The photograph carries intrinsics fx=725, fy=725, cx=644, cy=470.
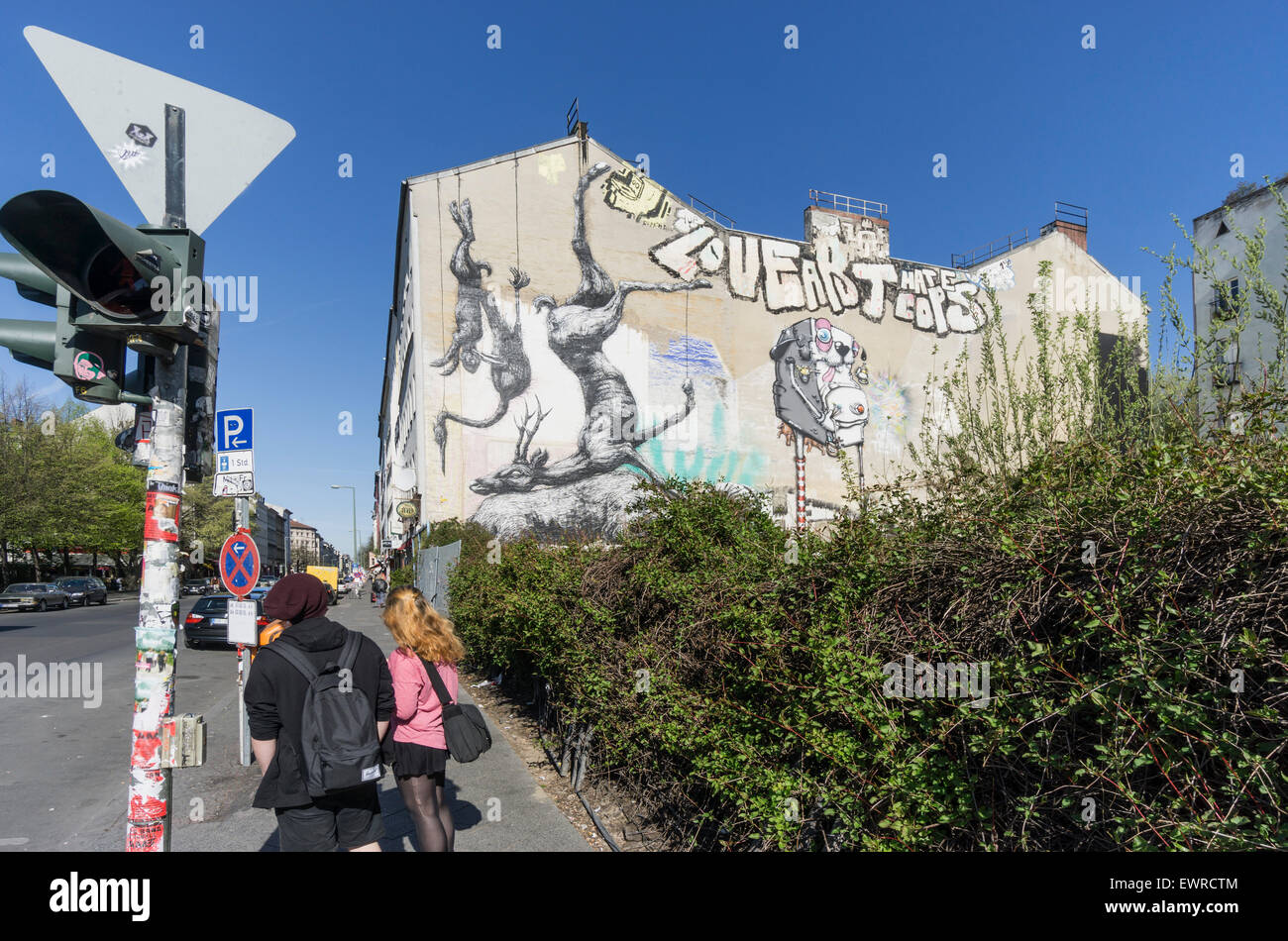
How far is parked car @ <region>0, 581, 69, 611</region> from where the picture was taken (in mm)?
30625

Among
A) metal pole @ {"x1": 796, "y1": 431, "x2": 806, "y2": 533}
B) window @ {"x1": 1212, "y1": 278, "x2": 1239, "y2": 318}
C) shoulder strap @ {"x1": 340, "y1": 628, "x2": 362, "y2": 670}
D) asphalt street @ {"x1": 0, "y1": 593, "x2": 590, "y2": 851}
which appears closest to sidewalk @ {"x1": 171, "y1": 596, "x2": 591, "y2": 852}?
asphalt street @ {"x1": 0, "y1": 593, "x2": 590, "y2": 851}

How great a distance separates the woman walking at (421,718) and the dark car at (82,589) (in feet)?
126

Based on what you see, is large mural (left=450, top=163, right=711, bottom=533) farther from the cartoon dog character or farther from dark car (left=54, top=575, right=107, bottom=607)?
dark car (left=54, top=575, right=107, bottom=607)

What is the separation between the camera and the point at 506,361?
2700 centimetres

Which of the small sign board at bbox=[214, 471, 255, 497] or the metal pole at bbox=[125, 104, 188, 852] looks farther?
the small sign board at bbox=[214, 471, 255, 497]

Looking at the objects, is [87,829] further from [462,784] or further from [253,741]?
[253,741]

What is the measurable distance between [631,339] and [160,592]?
2632 centimetres

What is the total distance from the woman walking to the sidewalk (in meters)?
0.87

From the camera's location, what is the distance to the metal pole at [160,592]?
3.12 metres

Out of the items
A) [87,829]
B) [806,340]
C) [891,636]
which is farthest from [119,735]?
[806,340]

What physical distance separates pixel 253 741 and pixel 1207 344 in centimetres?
501

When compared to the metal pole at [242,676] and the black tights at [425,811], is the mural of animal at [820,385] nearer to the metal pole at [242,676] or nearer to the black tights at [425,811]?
the metal pole at [242,676]

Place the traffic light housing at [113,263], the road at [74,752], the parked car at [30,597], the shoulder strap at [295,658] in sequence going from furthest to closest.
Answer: the parked car at [30,597] → the road at [74,752] → the shoulder strap at [295,658] → the traffic light housing at [113,263]

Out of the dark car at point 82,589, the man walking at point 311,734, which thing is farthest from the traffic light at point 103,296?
the dark car at point 82,589
